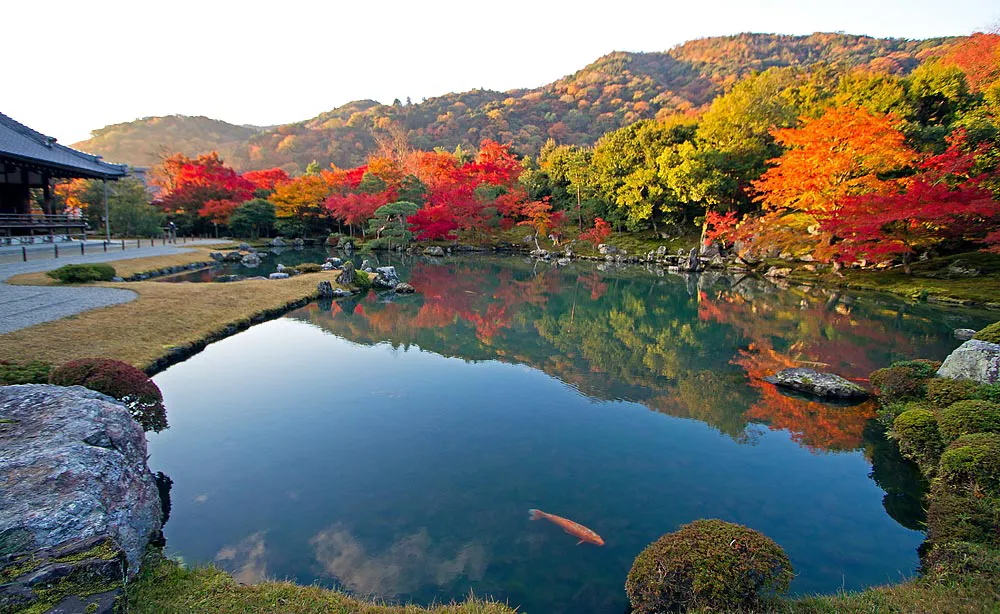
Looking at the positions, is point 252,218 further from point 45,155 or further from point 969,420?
point 969,420

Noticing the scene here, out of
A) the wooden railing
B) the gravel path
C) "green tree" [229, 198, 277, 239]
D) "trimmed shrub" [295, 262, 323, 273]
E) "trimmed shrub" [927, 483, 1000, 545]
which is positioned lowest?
"trimmed shrub" [927, 483, 1000, 545]

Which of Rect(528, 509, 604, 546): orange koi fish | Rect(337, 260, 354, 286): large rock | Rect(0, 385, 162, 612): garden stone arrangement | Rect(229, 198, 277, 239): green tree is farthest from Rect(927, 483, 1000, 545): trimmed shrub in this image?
Rect(229, 198, 277, 239): green tree

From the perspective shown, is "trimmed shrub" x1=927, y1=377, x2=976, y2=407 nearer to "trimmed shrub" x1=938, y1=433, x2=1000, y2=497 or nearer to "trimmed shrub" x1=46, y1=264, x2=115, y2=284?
"trimmed shrub" x1=938, y1=433, x2=1000, y2=497

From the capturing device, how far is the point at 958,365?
280 inches

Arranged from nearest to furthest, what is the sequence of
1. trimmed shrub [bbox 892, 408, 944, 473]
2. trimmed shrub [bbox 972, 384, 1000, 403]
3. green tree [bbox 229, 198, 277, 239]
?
trimmed shrub [bbox 892, 408, 944, 473] < trimmed shrub [bbox 972, 384, 1000, 403] < green tree [bbox 229, 198, 277, 239]

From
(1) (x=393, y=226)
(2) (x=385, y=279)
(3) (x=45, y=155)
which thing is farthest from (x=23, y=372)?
(1) (x=393, y=226)

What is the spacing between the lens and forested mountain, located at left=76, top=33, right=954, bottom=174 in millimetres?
79250

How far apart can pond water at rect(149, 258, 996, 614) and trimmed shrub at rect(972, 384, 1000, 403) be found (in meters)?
1.27

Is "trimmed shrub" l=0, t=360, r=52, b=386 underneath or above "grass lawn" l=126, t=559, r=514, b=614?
above

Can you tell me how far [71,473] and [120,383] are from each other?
7.92 ft

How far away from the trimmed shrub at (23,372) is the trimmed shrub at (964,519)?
10381 mm

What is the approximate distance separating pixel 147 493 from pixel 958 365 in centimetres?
1077

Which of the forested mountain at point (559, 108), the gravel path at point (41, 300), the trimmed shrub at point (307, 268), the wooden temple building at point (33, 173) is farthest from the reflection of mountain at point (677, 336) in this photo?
the forested mountain at point (559, 108)

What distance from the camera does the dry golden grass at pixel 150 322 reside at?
26.8ft
